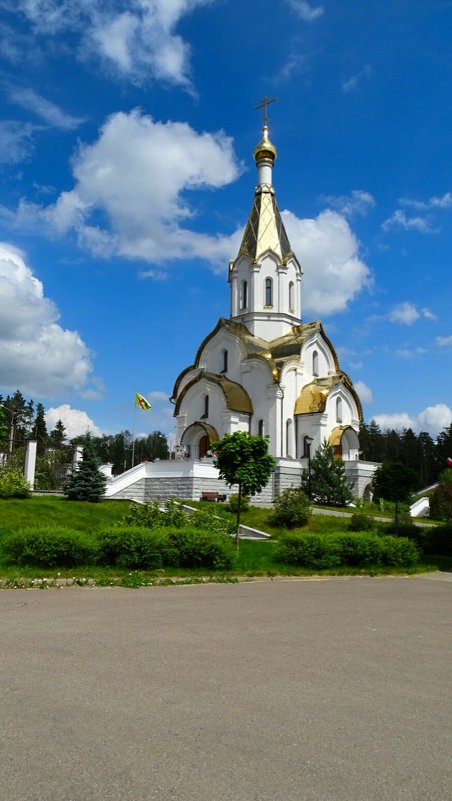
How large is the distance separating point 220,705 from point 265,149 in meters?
39.5

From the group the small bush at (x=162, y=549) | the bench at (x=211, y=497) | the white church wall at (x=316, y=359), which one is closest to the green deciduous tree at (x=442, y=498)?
the white church wall at (x=316, y=359)

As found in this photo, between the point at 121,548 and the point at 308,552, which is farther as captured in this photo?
the point at 308,552

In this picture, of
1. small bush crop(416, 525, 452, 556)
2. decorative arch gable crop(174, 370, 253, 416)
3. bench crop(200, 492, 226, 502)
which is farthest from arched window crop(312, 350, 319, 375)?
small bush crop(416, 525, 452, 556)

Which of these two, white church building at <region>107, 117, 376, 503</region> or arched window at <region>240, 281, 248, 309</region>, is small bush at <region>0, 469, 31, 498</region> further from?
arched window at <region>240, 281, 248, 309</region>

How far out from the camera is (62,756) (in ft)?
11.7

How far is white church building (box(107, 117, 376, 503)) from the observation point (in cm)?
3086

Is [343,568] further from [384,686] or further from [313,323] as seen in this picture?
[313,323]

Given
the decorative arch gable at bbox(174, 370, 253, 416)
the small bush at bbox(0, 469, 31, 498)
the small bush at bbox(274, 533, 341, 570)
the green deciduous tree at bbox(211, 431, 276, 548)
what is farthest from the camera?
the decorative arch gable at bbox(174, 370, 253, 416)

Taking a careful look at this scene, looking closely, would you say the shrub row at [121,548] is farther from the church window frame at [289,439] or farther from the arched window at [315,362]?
the arched window at [315,362]

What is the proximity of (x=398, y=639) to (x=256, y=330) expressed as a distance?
30.4 metres

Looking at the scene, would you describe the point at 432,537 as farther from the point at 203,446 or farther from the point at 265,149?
the point at 265,149

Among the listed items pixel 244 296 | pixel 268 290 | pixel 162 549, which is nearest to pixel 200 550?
pixel 162 549

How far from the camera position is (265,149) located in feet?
129

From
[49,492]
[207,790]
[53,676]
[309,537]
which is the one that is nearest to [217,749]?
[207,790]
